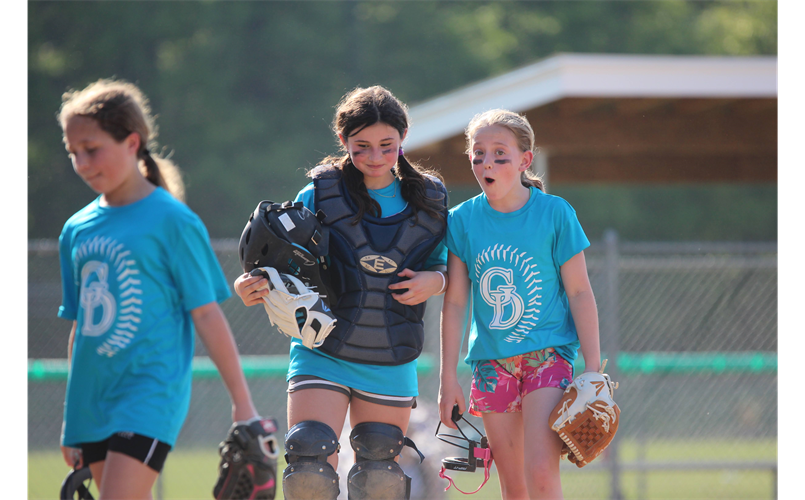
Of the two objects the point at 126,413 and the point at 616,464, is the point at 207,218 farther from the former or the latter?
the point at 126,413

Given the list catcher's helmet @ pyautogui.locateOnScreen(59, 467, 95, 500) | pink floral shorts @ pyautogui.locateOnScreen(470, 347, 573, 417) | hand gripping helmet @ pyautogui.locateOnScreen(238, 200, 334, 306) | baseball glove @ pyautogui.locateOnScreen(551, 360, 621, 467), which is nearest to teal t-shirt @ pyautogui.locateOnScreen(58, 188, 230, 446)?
catcher's helmet @ pyautogui.locateOnScreen(59, 467, 95, 500)

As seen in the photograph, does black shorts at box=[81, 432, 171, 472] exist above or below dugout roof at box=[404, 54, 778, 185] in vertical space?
below

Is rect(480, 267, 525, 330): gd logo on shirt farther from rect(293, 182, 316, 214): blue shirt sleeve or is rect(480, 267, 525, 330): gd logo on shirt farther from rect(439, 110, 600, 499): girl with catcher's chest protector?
rect(293, 182, 316, 214): blue shirt sleeve

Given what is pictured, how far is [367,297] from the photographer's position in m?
3.18

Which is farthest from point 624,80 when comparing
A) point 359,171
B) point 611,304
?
point 359,171

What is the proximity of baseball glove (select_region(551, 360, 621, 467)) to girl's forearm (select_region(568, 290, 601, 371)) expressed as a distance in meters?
0.06

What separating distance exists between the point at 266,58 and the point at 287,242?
1935cm

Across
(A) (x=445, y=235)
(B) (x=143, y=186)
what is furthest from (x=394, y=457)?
(B) (x=143, y=186)

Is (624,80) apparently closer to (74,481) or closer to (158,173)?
(158,173)

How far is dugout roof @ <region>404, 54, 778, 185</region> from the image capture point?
705 centimetres

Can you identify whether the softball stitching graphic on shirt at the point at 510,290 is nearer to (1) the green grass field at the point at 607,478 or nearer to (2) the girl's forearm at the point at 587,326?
(2) the girl's forearm at the point at 587,326

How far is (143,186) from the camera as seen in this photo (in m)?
2.98

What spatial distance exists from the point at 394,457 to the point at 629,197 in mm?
20881

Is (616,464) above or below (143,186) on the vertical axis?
below
